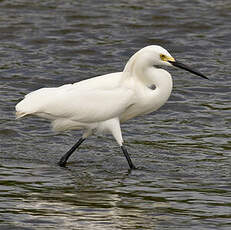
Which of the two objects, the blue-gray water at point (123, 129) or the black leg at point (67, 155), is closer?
the blue-gray water at point (123, 129)

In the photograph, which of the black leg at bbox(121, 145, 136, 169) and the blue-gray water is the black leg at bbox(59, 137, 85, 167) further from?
the black leg at bbox(121, 145, 136, 169)

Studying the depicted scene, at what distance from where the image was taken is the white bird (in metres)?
9.70

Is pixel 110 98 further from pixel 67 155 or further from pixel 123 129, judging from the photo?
pixel 123 129

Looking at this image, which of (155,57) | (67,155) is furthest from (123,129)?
(155,57)

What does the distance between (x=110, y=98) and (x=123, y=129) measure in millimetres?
1823

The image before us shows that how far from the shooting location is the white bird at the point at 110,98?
9.70m

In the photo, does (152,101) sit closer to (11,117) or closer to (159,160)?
(159,160)

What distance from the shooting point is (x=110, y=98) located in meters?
9.70

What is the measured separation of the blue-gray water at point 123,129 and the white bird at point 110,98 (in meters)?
0.48

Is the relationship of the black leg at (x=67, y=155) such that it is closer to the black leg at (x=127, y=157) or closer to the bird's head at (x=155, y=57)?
the black leg at (x=127, y=157)

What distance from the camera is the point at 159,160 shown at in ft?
33.0

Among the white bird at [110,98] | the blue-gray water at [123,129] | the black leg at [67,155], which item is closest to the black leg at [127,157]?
the white bird at [110,98]

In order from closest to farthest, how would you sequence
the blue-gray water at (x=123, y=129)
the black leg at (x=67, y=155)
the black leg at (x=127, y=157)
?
the blue-gray water at (x=123, y=129) → the black leg at (x=127, y=157) → the black leg at (x=67, y=155)

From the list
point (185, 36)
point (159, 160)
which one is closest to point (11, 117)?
point (159, 160)
